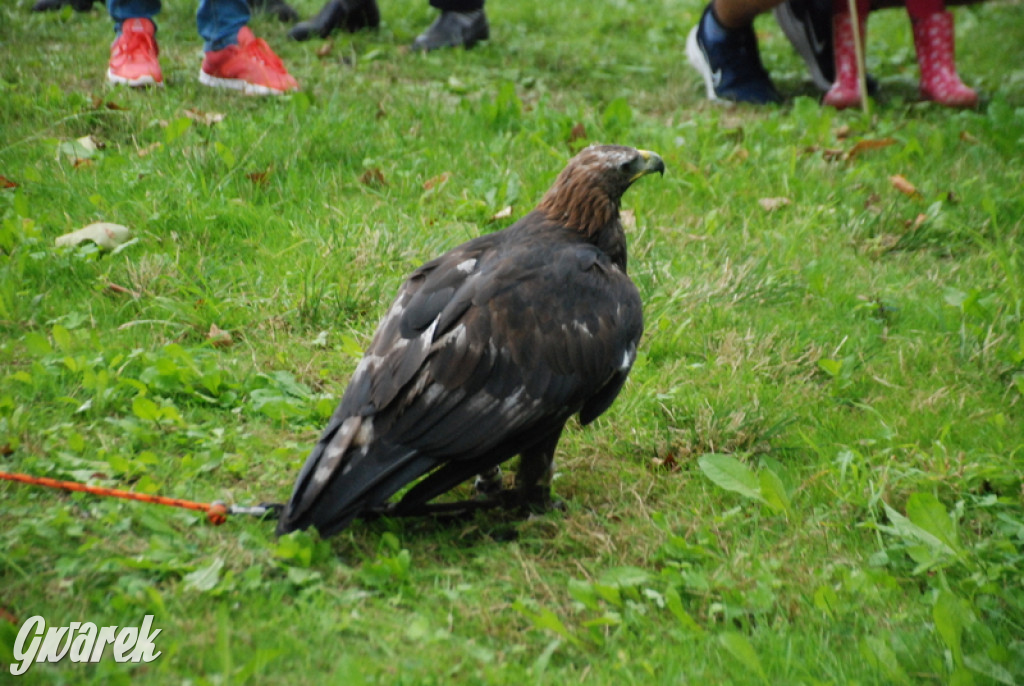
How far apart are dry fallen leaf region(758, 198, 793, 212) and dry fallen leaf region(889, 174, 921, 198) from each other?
667mm

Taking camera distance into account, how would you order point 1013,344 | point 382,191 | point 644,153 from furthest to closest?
point 382,191
point 1013,344
point 644,153

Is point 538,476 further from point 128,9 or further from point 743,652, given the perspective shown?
point 128,9

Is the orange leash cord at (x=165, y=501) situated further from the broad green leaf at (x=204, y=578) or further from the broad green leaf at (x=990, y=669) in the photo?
the broad green leaf at (x=990, y=669)

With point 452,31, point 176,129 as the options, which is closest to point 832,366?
point 176,129

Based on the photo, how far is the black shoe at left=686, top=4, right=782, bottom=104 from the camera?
23.1ft

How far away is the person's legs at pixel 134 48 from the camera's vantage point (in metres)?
5.70

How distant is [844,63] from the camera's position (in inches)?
274

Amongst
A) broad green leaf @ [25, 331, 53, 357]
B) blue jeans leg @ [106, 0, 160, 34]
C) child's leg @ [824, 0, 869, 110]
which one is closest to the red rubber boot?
child's leg @ [824, 0, 869, 110]

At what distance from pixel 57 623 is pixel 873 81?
681cm

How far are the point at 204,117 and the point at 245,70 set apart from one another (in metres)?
0.60

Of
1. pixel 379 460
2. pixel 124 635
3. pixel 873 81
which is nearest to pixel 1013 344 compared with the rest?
pixel 379 460

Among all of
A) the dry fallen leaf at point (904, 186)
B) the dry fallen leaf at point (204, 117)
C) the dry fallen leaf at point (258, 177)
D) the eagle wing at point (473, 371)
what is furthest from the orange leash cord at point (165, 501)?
the dry fallen leaf at point (904, 186)

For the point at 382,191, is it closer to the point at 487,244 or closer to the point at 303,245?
the point at 303,245

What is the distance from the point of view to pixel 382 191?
5.05 meters
